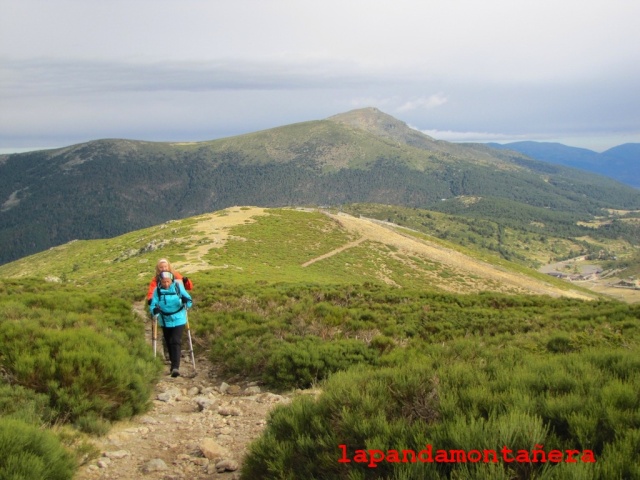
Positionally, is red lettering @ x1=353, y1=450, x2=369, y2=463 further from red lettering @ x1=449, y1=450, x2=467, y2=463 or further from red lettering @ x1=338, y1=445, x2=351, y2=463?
red lettering @ x1=449, y1=450, x2=467, y2=463

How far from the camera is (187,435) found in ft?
20.8

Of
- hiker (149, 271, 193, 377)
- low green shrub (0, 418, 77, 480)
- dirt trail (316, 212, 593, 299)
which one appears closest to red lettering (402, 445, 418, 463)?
low green shrub (0, 418, 77, 480)

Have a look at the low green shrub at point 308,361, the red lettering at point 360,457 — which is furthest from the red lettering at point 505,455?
the low green shrub at point 308,361

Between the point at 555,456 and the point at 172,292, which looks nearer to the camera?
the point at 555,456

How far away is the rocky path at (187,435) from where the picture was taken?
5156 mm

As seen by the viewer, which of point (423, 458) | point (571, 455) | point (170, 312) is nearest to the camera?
point (571, 455)

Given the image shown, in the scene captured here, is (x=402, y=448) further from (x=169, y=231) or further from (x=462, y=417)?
(x=169, y=231)

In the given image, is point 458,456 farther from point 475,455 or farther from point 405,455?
point 405,455

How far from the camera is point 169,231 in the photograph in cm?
5119

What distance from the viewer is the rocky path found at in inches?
203

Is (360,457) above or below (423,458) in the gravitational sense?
below

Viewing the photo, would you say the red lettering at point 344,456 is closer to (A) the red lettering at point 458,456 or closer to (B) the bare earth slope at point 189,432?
(A) the red lettering at point 458,456

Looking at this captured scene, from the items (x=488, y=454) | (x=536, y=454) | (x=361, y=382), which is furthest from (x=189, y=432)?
(x=536, y=454)

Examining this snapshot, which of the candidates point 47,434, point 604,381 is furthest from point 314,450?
point 604,381
